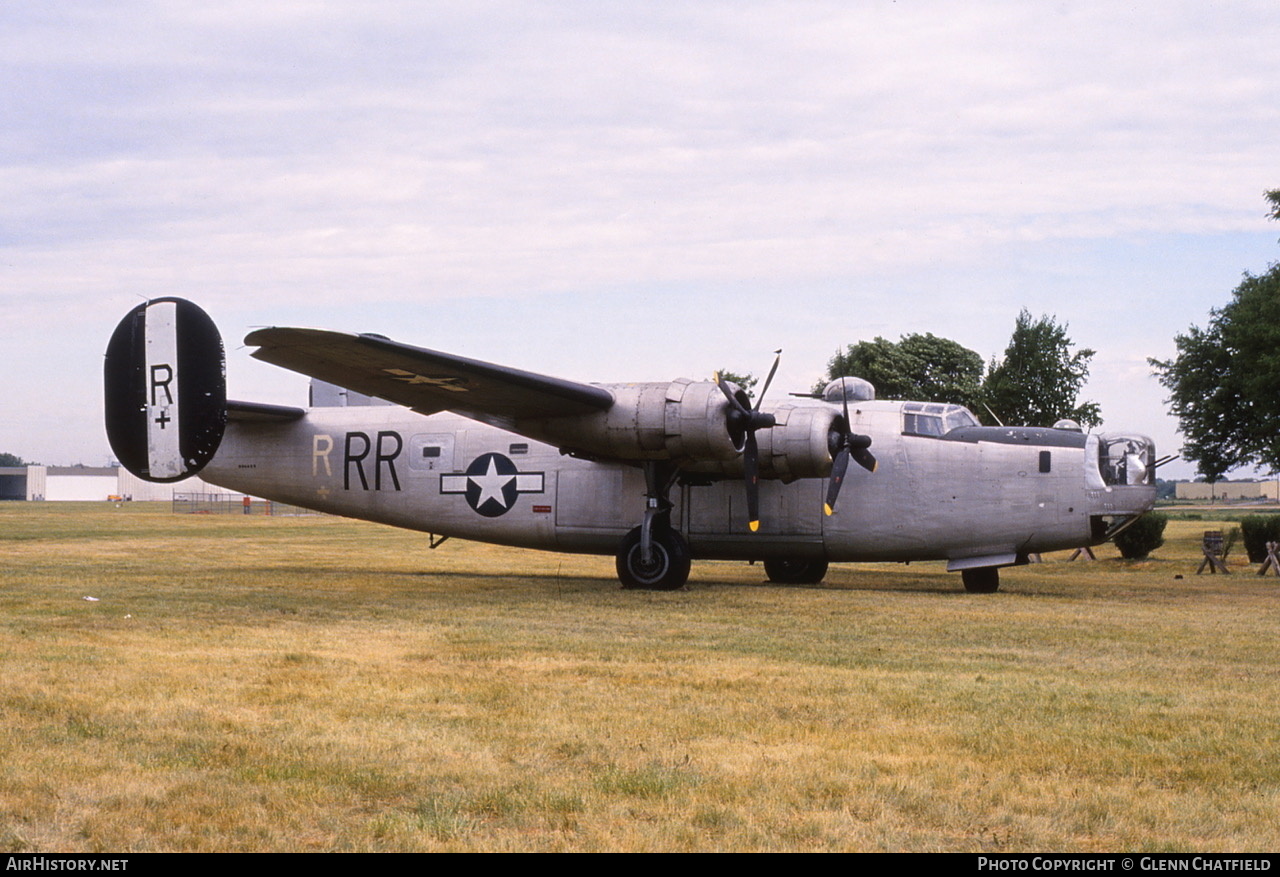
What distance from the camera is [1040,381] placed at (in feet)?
123

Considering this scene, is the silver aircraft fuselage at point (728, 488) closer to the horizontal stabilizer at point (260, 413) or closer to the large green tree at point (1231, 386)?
the horizontal stabilizer at point (260, 413)

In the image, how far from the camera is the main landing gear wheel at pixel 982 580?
18.3 metres

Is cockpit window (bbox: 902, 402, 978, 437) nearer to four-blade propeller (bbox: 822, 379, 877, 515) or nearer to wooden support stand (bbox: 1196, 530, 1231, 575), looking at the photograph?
four-blade propeller (bbox: 822, 379, 877, 515)

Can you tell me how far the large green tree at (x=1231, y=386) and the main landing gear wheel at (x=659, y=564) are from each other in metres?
21.7

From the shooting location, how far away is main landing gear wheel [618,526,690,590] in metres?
17.7

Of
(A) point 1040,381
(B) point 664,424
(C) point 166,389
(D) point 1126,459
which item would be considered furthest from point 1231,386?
(C) point 166,389

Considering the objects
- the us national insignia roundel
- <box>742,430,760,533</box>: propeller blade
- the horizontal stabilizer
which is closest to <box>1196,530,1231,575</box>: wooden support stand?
<box>742,430,760,533</box>: propeller blade

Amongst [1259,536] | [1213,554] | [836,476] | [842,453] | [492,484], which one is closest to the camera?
[836,476]

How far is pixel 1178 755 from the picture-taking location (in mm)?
6488

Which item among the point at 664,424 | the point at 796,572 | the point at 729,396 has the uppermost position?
the point at 729,396

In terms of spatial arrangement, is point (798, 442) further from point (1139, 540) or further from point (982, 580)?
point (1139, 540)

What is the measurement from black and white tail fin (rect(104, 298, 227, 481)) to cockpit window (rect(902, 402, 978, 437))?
9.95 m

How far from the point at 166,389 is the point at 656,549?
7171 mm
